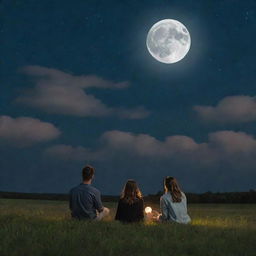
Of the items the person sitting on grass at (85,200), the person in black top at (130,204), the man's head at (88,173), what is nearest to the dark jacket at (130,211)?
the person in black top at (130,204)

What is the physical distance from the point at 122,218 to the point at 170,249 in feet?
16.6

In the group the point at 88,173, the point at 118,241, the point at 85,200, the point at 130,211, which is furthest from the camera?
the point at 130,211

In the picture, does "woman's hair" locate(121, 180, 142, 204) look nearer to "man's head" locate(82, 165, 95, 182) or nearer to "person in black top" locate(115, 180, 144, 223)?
"person in black top" locate(115, 180, 144, 223)

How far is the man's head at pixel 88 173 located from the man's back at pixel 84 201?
10.9 inches

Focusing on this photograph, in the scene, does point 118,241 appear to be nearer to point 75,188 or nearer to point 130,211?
point 130,211

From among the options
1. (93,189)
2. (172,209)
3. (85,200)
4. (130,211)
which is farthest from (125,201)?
(172,209)

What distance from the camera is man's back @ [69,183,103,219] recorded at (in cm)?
1391

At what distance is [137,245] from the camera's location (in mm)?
9250

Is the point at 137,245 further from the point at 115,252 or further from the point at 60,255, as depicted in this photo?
the point at 60,255

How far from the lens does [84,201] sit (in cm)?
1391

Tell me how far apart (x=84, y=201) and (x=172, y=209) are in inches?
98.8

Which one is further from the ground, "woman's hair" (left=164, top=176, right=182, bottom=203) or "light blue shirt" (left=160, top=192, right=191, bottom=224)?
"woman's hair" (left=164, top=176, right=182, bottom=203)

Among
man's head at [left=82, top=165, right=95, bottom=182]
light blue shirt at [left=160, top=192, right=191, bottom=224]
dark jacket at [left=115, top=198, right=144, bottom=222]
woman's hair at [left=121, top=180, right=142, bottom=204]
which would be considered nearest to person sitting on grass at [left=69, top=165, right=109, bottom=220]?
man's head at [left=82, top=165, right=95, bottom=182]

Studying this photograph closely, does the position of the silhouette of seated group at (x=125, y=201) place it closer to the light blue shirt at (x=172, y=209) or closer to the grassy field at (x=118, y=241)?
the light blue shirt at (x=172, y=209)
